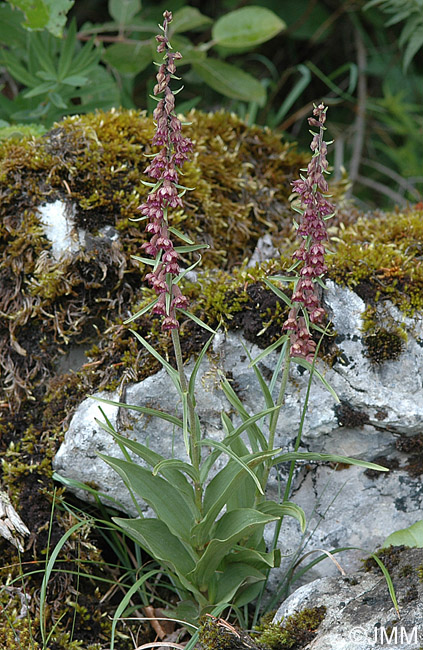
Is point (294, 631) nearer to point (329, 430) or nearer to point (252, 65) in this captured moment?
point (329, 430)

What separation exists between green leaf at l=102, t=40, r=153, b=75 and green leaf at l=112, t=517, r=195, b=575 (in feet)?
10.7

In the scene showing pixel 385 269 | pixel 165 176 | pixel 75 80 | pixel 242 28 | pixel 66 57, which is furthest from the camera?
pixel 242 28

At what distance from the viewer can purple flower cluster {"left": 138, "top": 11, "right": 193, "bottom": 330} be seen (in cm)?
192

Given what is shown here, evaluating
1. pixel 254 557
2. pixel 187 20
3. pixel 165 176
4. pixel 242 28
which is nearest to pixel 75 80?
pixel 187 20

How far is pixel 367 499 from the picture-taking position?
9.33 ft

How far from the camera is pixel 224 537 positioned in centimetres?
237

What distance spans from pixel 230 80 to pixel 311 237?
2.73 m

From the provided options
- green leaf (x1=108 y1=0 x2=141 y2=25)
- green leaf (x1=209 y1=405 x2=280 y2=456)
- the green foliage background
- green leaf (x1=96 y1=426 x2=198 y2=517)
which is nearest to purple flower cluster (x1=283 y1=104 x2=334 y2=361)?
green leaf (x1=209 y1=405 x2=280 y2=456)

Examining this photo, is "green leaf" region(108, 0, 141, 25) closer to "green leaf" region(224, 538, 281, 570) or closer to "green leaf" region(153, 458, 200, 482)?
"green leaf" region(153, 458, 200, 482)

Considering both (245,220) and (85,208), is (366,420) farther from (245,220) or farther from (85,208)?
(85,208)

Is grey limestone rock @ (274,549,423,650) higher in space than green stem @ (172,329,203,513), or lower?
lower

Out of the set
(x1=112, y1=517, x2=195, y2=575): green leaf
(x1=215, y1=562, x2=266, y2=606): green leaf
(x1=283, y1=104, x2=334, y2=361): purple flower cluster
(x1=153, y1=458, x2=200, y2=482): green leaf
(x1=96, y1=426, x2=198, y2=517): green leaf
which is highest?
(x1=283, y1=104, x2=334, y2=361): purple flower cluster

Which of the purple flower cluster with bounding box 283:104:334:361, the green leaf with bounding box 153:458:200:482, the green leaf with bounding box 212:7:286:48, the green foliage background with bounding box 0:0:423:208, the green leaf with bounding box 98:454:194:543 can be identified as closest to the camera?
the purple flower cluster with bounding box 283:104:334:361

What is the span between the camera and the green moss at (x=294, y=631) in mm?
2246
